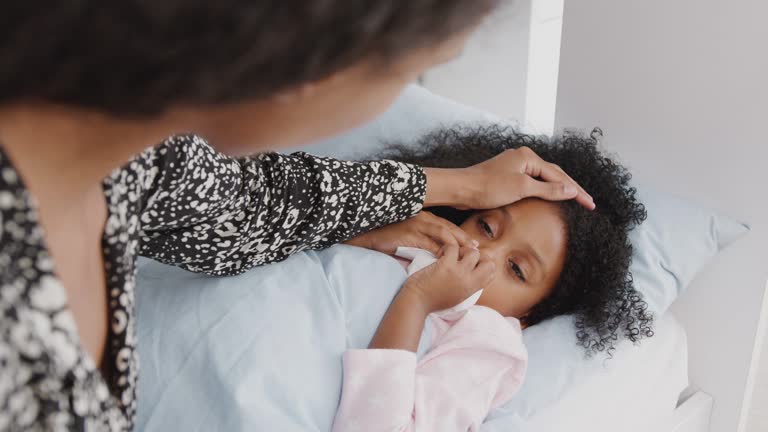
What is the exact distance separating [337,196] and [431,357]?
0.28 metres

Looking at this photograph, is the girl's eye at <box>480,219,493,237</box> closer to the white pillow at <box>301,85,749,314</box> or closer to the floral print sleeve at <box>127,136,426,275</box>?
the floral print sleeve at <box>127,136,426,275</box>

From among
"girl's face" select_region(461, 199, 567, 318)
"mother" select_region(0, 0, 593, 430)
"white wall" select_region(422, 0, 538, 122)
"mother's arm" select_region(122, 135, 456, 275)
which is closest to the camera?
"mother" select_region(0, 0, 593, 430)

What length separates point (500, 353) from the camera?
1.07 meters

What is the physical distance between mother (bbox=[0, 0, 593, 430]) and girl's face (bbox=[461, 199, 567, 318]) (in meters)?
0.66

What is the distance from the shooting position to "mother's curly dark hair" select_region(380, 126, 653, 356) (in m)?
1.20

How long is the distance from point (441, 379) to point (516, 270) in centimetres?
26

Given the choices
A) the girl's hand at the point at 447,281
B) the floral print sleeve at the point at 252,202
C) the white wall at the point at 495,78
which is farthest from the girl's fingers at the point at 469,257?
the white wall at the point at 495,78

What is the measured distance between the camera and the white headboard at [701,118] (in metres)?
1.18

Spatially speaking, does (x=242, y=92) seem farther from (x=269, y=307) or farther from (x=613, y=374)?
(x=613, y=374)

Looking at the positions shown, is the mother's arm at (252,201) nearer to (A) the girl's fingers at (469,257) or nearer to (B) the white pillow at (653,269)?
(A) the girl's fingers at (469,257)

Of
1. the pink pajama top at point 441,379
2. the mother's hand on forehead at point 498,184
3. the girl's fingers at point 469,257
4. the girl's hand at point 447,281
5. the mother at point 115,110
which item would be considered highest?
the mother at point 115,110

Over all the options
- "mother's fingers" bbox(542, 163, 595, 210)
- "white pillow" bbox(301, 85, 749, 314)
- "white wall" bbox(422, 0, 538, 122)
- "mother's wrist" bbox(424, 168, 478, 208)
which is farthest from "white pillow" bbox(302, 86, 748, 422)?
"white wall" bbox(422, 0, 538, 122)

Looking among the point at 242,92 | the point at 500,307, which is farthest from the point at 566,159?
the point at 242,92

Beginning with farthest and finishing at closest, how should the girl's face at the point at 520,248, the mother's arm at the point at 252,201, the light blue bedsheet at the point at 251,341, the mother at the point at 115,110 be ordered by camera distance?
the girl's face at the point at 520,248 → the light blue bedsheet at the point at 251,341 → the mother's arm at the point at 252,201 → the mother at the point at 115,110
